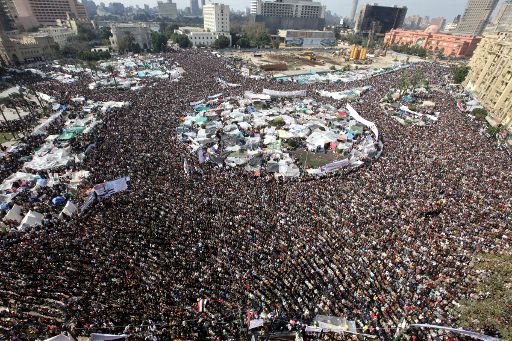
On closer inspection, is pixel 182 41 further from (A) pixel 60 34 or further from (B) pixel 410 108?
(B) pixel 410 108

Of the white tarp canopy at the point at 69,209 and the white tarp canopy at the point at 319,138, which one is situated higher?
the white tarp canopy at the point at 69,209

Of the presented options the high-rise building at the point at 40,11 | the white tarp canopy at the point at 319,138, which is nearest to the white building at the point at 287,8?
the high-rise building at the point at 40,11

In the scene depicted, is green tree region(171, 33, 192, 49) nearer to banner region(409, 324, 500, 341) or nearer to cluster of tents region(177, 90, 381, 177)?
cluster of tents region(177, 90, 381, 177)

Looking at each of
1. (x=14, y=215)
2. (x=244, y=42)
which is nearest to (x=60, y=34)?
(x=244, y=42)

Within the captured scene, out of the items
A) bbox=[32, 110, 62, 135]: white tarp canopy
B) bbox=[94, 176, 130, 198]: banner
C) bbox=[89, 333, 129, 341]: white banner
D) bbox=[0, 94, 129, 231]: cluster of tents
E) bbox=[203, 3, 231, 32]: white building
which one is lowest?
bbox=[32, 110, 62, 135]: white tarp canopy

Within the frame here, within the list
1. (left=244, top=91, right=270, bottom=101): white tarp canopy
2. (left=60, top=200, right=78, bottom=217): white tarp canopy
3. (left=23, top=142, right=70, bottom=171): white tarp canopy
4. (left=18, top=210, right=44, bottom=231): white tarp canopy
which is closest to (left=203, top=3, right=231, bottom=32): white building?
(left=244, top=91, right=270, bottom=101): white tarp canopy

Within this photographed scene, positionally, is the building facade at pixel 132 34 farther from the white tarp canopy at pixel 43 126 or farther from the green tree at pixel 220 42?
the white tarp canopy at pixel 43 126
